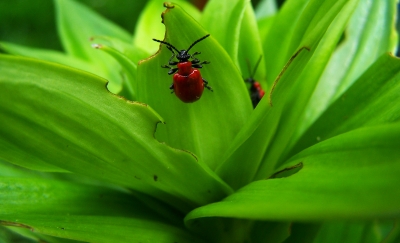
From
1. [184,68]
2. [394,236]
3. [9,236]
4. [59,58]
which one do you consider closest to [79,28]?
[59,58]

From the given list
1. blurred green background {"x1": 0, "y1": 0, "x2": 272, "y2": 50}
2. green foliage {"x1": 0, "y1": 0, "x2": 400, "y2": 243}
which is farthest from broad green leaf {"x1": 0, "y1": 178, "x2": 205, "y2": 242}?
blurred green background {"x1": 0, "y1": 0, "x2": 272, "y2": 50}

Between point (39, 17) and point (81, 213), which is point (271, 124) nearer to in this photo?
point (81, 213)

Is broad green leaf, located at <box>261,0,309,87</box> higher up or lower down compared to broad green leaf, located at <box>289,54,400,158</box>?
higher up

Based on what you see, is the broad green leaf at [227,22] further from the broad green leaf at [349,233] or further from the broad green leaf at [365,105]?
the broad green leaf at [349,233]

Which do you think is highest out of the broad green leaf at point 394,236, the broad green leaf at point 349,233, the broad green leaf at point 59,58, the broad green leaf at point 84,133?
the broad green leaf at point 59,58

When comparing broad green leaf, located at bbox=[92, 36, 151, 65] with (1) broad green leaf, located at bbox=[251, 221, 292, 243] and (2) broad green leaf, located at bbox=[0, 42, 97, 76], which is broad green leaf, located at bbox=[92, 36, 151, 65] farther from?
(1) broad green leaf, located at bbox=[251, 221, 292, 243]

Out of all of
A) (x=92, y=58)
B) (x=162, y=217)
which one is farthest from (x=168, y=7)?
(x=92, y=58)

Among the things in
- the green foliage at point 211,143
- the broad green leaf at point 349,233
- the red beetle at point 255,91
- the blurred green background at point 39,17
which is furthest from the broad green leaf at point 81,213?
the blurred green background at point 39,17
